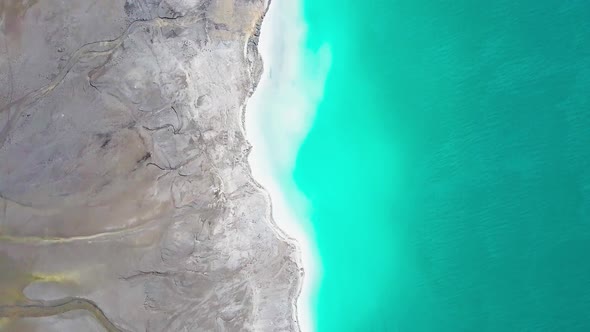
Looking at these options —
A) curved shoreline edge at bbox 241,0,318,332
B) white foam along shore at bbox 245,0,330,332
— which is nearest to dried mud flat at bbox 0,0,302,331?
curved shoreline edge at bbox 241,0,318,332

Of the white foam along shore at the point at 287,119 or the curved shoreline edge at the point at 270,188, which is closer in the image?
the curved shoreline edge at the point at 270,188

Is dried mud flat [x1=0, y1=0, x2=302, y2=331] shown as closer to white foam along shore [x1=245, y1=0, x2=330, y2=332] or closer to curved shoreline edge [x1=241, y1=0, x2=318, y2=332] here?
curved shoreline edge [x1=241, y1=0, x2=318, y2=332]

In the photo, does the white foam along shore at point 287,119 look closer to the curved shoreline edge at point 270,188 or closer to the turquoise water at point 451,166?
the curved shoreline edge at point 270,188

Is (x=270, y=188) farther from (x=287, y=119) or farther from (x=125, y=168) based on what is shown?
(x=125, y=168)

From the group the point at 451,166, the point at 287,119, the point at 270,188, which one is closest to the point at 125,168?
the point at 270,188

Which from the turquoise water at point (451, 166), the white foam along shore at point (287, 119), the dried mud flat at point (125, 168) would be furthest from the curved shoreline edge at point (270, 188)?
the turquoise water at point (451, 166)

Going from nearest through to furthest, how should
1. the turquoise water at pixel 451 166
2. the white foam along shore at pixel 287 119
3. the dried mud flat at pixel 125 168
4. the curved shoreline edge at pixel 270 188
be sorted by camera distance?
the dried mud flat at pixel 125 168
the turquoise water at pixel 451 166
the curved shoreline edge at pixel 270 188
the white foam along shore at pixel 287 119
